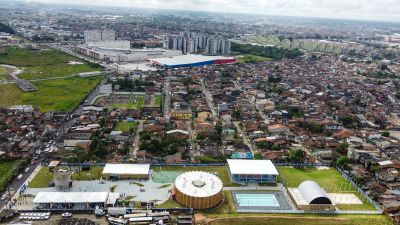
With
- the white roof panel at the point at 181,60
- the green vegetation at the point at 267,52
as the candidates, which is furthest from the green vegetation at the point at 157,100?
the green vegetation at the point at 267,52

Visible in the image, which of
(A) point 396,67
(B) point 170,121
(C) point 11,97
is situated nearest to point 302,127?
(B) point 170,121

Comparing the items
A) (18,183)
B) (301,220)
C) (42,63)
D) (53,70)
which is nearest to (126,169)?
(18,183)

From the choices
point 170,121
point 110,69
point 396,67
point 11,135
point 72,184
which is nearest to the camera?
point 72,184

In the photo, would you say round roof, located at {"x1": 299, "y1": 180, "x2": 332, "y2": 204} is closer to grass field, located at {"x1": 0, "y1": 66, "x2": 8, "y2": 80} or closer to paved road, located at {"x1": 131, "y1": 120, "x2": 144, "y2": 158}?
paved road, located at {"x1": 131, "y1": 120, "x2": 144, "y2": 158}

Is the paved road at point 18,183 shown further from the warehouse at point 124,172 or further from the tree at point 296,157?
the tree at point 296,157

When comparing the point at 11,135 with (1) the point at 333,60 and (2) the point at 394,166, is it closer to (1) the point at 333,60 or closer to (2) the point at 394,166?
(2) the point at 394,166
